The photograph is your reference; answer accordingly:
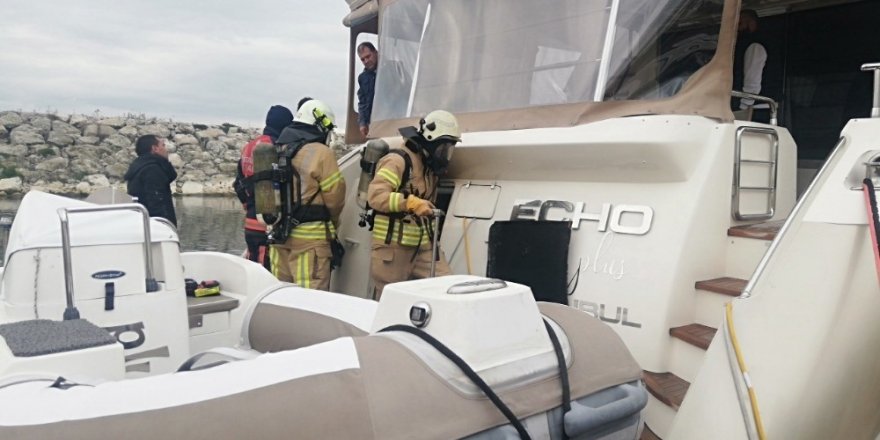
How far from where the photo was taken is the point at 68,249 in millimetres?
2373

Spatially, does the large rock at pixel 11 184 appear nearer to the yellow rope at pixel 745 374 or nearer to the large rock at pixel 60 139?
the large rock at pixel 60 139

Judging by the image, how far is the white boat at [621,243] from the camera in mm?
1962

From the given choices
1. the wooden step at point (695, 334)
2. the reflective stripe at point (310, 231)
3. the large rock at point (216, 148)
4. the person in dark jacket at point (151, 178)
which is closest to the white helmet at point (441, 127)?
the reflective stripe at point (310, 231)

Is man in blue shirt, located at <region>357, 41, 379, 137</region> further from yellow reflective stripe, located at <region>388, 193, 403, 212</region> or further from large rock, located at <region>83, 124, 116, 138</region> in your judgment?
large rock, located at <region>83, 124, 116, 138</region>

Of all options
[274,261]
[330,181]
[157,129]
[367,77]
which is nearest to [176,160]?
[157,129]

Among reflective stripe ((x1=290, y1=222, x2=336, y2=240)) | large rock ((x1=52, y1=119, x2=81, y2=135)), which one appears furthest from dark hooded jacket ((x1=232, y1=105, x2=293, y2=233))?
large rock ((x1=52, y1=119, x2=81, y2=135))

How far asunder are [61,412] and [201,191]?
10042mm

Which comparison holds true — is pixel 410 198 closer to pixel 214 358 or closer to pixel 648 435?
pixel 648 435

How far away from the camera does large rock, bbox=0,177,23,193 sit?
9.27 metres

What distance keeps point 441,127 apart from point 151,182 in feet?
10.3

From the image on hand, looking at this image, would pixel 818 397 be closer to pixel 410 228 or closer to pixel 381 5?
pixel 410 228

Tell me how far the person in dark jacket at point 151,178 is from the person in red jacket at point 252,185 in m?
0.78

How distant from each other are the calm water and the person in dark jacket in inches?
15.9

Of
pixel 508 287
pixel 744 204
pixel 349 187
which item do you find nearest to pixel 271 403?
pixel 508 287
